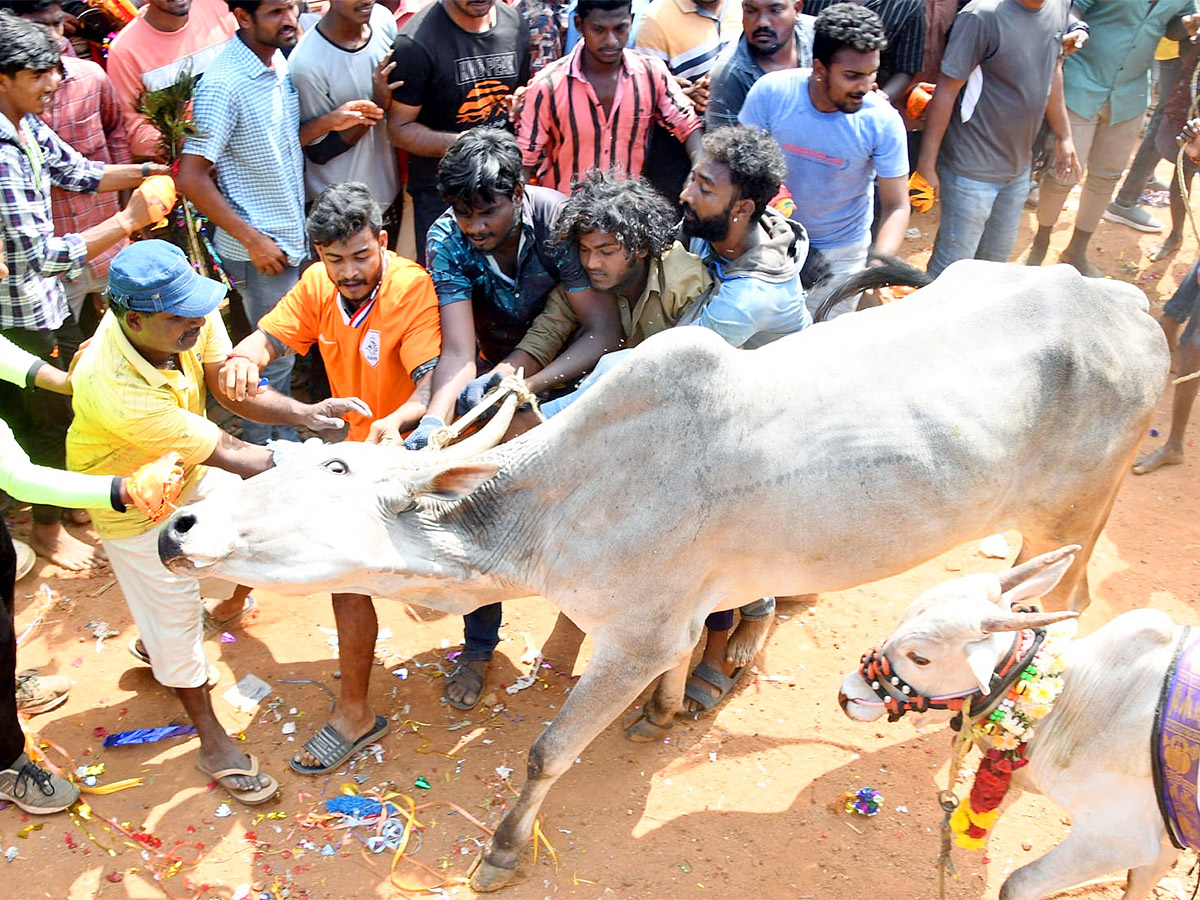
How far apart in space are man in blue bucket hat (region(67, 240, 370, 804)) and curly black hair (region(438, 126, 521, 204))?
3.51ft

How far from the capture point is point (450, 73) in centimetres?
618

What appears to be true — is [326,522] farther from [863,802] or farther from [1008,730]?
[863,802]

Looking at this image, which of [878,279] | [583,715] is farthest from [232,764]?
[878,279]

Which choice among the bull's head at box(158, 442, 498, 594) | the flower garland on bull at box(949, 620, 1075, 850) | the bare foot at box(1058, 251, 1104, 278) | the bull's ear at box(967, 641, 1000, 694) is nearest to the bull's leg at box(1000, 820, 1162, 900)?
the flower garland on bull at box(949, 620, 1075, 850)

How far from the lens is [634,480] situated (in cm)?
385

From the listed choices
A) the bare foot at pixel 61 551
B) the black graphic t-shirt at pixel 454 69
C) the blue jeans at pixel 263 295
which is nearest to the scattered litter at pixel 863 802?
the blue jeans at pixel 263 295

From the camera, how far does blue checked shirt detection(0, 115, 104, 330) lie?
515cm

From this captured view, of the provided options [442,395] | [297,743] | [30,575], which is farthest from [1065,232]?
[30,575]

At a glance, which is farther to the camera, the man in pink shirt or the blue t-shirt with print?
the man in pink shirt

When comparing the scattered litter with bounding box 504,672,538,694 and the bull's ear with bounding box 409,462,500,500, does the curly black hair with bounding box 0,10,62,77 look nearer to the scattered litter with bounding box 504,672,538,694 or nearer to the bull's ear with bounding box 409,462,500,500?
the bull's ear with bounding box 409,462,500,500

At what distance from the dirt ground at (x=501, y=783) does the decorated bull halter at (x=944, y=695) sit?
856mm

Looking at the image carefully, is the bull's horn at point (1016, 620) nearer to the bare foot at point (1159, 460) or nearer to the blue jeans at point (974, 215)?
the bare foot at point (1159, 460)

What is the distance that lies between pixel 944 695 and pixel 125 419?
307 centimetres

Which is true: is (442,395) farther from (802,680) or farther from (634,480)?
(802,680)
